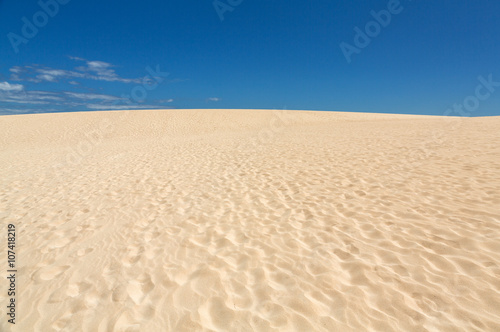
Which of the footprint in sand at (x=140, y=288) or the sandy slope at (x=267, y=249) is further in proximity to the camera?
the footprint in sand at (x=140, y=288)

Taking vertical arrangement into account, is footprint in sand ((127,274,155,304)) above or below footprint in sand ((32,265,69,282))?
above

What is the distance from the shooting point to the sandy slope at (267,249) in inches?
111

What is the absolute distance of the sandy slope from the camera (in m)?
2.83

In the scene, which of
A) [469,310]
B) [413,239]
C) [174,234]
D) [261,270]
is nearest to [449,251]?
[413,239]

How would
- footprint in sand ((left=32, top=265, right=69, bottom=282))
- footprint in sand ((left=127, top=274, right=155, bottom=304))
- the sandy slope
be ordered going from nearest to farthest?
the sandy slope < footprint in sand ((left=127, top=274, right=155, bottom=304)) < footprint in sand ((left=32, top=265, right=69, bottom=282))

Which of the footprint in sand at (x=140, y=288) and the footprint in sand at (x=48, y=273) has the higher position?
the footprint in sand at (x=140, y=288)

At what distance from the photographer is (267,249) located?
4.14 metres

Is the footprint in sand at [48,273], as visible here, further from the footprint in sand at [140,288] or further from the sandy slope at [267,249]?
the footprint in sand at [140,288]

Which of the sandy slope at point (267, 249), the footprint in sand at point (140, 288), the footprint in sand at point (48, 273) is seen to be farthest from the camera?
the footprint in sand at point (48, 273)

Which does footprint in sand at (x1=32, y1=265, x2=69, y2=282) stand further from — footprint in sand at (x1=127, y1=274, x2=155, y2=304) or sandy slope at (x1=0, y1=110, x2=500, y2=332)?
footprint in sand at (x1=127, y1=274, x2=155, y2=304)

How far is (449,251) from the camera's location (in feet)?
11.9

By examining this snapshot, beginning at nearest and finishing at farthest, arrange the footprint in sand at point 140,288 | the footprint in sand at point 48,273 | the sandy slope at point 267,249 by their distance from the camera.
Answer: the sandy slope at point 267,249 < the footprint in sand at point 140,288 < the footprint in sand at point 48,273

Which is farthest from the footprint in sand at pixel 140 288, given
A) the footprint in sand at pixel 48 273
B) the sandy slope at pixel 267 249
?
the footprint in sand at pixel 48 273

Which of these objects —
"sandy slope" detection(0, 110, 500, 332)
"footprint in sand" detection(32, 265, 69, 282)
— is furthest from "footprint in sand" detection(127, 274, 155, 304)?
"footprint in sand" detection(32, 265, 69, 282)
